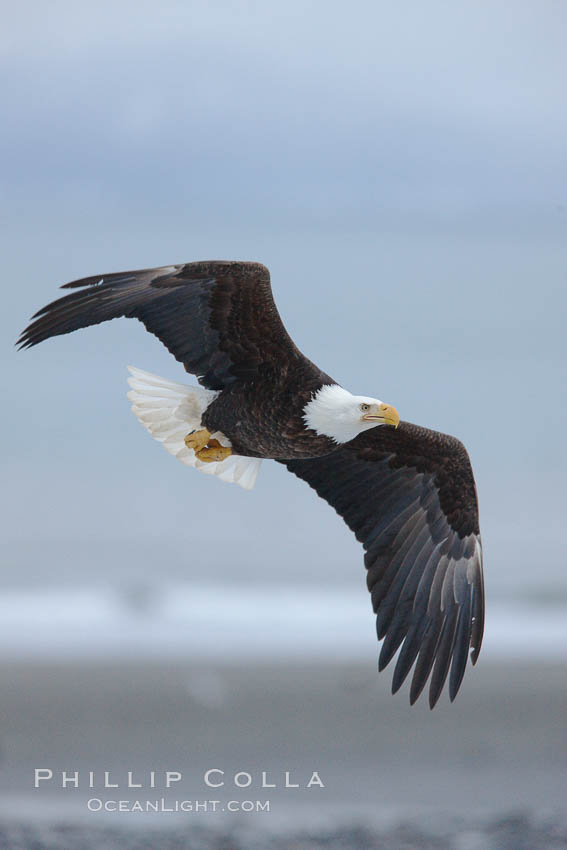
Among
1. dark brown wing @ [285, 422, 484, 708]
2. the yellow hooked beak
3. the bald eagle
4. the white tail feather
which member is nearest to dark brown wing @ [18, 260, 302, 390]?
the bald eagle

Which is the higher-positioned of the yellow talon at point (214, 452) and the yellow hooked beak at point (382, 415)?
the yellow talon at point (214, 452)

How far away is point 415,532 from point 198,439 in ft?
3.25

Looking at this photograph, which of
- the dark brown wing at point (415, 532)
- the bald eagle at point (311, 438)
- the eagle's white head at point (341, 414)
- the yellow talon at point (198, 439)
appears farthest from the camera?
the dark brown wing at point (415, 532)

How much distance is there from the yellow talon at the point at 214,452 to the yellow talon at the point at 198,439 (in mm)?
22

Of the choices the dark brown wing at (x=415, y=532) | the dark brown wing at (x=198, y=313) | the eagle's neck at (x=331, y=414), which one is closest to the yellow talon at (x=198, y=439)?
the dark brown wing at (x=198, y=313)

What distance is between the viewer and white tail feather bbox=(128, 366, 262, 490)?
3982 millimetres

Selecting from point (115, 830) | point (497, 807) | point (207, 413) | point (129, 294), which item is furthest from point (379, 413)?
point (115, 830)

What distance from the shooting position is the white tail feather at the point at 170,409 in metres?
3.98

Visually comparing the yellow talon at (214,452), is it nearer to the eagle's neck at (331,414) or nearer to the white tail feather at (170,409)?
the white tail feather at (170,409)

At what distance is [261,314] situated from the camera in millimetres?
3564

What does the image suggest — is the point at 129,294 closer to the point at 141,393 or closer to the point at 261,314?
the point at 261,314

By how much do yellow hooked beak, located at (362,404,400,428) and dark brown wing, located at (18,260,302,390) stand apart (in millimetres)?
304

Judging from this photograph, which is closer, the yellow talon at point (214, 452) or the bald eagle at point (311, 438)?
the bald eagle at point (311, 438)

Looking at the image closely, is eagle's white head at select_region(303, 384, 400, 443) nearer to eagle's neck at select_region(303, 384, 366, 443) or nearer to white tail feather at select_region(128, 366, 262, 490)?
eagle's neck at select_region(303, 384, 366, 443)
